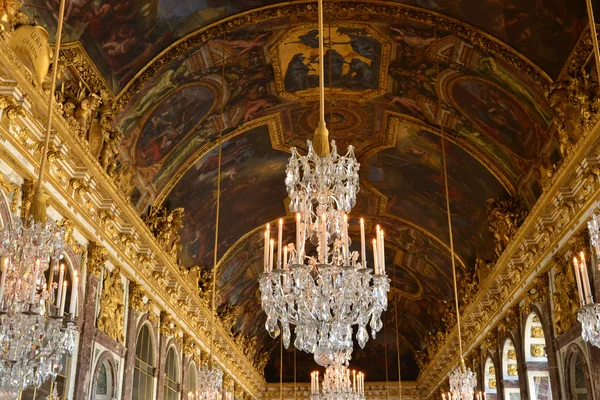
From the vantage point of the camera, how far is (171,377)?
17.6m

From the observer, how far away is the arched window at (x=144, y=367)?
14703 millimetres

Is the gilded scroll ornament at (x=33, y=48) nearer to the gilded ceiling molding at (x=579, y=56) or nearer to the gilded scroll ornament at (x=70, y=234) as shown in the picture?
the gilded scroll ornament at (x=70, y=234)

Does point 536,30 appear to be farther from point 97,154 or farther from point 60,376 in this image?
point 60,376

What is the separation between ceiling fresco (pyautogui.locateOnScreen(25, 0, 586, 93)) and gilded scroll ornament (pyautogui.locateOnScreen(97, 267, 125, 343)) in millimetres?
3582

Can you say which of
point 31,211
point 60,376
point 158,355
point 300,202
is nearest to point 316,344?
point 300,202

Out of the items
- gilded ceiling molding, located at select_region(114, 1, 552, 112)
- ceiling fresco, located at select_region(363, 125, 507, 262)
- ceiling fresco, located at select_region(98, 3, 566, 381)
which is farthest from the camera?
ceiling fresco, located at select_region(363, 125, 507, 262)

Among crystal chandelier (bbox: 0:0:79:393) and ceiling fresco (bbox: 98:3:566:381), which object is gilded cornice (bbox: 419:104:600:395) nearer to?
ceiling fresco (bbox: 98:3:566:381)

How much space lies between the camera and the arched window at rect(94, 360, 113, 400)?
12648 millimetres

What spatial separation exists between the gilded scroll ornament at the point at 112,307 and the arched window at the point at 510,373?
9.63 m

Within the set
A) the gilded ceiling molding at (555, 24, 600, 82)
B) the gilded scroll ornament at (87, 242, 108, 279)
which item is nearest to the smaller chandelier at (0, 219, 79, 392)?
the gilded scroll ornament at (87, 242, 108, 279)

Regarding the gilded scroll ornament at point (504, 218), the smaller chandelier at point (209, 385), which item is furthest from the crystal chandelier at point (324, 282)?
the gilded scroll ornament at point (504, 218)

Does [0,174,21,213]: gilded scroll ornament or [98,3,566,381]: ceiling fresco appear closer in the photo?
[0,174,21,213]: gilded scroll ornament

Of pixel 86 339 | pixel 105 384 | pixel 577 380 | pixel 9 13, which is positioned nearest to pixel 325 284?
pixel 9 13

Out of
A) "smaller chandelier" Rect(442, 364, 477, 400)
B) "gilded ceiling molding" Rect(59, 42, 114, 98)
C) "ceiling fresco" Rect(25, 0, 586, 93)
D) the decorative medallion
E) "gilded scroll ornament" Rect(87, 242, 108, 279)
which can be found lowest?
"smaller chandelier" Rect(442, 364, 477, 400)
